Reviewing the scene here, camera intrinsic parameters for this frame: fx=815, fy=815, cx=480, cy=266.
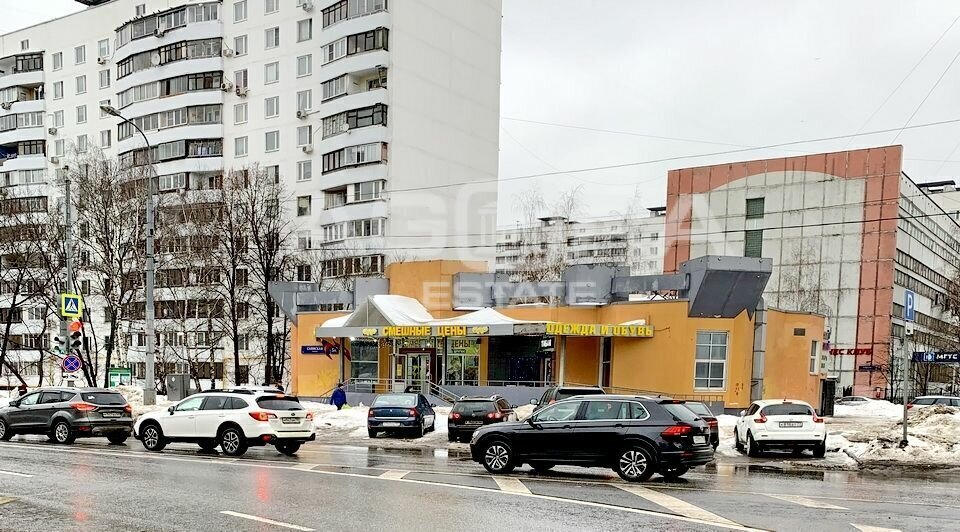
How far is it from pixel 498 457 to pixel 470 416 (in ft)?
31.0

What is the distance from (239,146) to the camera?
6394 cm

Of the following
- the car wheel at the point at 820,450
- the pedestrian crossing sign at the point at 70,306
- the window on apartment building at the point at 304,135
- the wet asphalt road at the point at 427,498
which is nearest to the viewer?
the wet asphalt road at the point at 427,498

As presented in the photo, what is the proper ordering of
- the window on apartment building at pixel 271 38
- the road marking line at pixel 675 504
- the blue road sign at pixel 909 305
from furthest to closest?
the window on apartment building at pixel 271 38 → the blue road sign at pixel 909 305 → the road marking line at pixel 675 504

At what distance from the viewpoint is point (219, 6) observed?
6369cm

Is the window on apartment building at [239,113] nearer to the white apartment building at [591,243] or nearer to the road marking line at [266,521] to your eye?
the white apartment building at [591,243]

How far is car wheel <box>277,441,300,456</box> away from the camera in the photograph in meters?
19.1

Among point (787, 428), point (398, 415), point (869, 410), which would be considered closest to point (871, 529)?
point (787, 428)

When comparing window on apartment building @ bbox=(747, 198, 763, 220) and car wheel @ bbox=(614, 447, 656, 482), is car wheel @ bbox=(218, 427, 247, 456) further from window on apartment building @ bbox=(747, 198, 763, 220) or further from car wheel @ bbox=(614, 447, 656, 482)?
window on apartment building @ bbox=(747, 198, 763, 220)

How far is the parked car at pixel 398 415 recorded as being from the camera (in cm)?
2555

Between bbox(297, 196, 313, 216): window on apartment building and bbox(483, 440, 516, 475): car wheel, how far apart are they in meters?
48.4

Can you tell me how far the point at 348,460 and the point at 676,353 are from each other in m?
18.5

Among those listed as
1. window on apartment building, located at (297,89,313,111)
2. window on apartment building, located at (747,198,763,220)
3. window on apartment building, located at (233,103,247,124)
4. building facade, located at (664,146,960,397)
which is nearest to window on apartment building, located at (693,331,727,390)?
building facade, located at (664,146,960,397)

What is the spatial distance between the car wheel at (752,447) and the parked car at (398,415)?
10.1 m

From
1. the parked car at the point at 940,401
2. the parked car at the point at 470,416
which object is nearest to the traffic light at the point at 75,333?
the parked car at the point at 470,416
